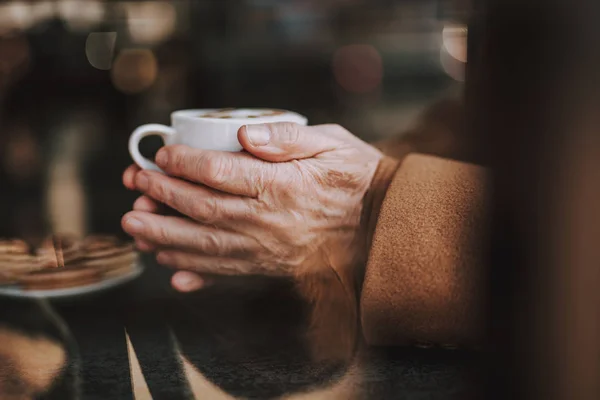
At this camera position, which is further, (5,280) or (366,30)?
Answer: (366,30)

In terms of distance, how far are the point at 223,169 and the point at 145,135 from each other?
0.26 feet

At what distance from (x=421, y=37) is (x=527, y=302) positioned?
0.66 meters

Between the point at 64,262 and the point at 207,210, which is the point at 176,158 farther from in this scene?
the point at 64,262

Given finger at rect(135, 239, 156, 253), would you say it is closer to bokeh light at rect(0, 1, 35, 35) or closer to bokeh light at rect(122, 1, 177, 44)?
bokeh light at rect(0, 1, 35, 35)

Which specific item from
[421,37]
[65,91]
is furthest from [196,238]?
[65,91]

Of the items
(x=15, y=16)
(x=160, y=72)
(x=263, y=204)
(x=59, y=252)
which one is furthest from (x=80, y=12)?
(x=263, y=204)

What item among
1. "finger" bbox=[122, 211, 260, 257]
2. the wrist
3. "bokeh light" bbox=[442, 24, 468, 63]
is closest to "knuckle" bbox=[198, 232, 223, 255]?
"finger" bbox=[122, 211, 260, 257]

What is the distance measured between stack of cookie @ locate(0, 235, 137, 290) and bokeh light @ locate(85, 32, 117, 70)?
24.6 inches

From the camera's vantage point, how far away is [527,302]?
1.20 feet

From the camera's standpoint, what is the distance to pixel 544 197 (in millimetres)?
355

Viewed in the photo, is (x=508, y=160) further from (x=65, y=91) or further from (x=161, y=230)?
(x=65, y=91)

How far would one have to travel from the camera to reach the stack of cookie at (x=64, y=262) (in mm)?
494

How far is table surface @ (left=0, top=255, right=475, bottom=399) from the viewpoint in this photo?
1.18 ft

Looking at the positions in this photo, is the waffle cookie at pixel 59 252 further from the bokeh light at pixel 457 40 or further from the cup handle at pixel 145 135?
the bokeh light at pixel 457 40
